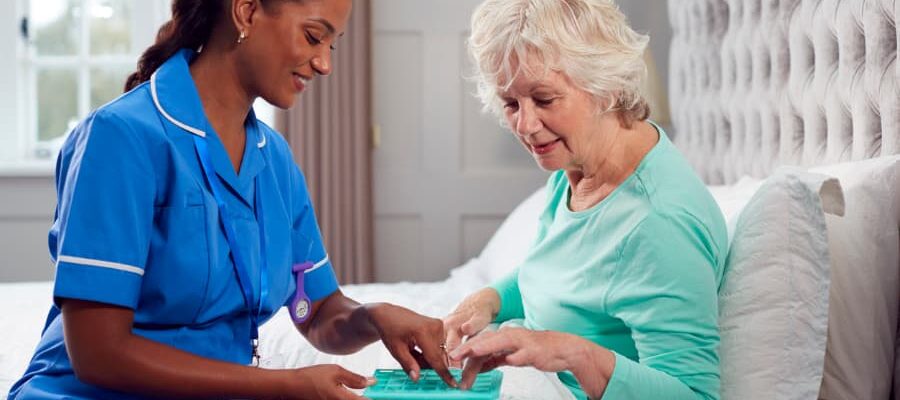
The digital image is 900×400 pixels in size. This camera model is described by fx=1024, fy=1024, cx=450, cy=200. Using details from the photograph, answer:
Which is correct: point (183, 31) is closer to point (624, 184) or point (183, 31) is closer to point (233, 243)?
point (233, 243)

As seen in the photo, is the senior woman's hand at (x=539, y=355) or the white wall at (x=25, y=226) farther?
the white wall at (x=25, y=226)

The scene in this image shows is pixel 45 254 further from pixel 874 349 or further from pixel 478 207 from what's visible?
pixel 874 349

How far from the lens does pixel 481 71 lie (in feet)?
5.61

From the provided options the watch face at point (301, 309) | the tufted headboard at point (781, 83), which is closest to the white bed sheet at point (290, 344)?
the watch face at point (301, 309)

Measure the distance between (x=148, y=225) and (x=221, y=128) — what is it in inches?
8.6

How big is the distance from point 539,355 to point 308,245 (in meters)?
0.46

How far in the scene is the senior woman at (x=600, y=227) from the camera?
145cm

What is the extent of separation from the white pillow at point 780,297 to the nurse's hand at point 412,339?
1.44 ft

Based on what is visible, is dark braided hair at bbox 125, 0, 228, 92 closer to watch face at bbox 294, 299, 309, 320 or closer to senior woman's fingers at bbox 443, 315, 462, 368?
watch face at bbox 294, 299, 309, 320

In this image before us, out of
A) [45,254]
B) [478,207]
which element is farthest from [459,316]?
[45,254]

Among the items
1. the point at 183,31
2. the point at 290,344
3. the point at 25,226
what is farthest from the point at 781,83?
the point at 25,226

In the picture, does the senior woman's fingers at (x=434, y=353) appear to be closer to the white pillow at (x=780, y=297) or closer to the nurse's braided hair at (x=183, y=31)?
the white pillow at (x=780, y=297)

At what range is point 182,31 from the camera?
1.49 metres

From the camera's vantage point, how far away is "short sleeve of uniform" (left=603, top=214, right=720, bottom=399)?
1.47 metres
